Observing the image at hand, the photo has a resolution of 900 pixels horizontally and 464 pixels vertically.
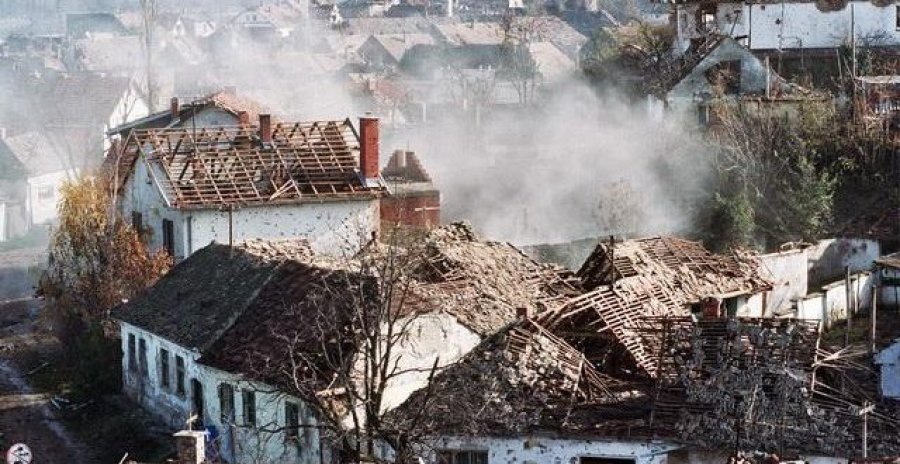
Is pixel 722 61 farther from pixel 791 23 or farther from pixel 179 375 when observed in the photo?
pixel 179 375

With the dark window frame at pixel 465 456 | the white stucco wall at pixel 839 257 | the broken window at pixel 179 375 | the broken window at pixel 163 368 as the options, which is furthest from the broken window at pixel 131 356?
the white stucco wall at pixel 839 257

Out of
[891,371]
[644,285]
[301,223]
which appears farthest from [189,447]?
[301,223]

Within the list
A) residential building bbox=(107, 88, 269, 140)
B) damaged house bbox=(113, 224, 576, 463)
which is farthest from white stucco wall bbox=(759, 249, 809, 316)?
residential building bbox=(107, 88, 269, 140)

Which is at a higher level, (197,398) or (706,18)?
(706,18)

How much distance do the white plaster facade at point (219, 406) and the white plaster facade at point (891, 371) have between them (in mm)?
9089

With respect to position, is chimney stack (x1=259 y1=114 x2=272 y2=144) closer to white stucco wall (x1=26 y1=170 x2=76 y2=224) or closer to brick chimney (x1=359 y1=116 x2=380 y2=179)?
brick chimney (x1=359 y1=116 x2=380 y2=179)

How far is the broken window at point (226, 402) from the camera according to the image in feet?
93.6

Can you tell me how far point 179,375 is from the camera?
30922 mm

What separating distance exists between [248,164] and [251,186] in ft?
3.82

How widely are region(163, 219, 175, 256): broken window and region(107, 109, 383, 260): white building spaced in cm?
2

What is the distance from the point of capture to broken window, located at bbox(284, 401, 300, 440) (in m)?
26.2

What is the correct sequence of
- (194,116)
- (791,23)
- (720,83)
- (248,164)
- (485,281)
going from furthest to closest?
(791,23) < (720,83) < (194,116) < (248,164) < (485,281)

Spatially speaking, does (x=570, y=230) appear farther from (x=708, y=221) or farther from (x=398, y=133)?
(x=398, y=133)

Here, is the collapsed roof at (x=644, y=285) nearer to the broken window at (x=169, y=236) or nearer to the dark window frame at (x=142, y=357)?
the dark window frame at (x=142, y=357)
